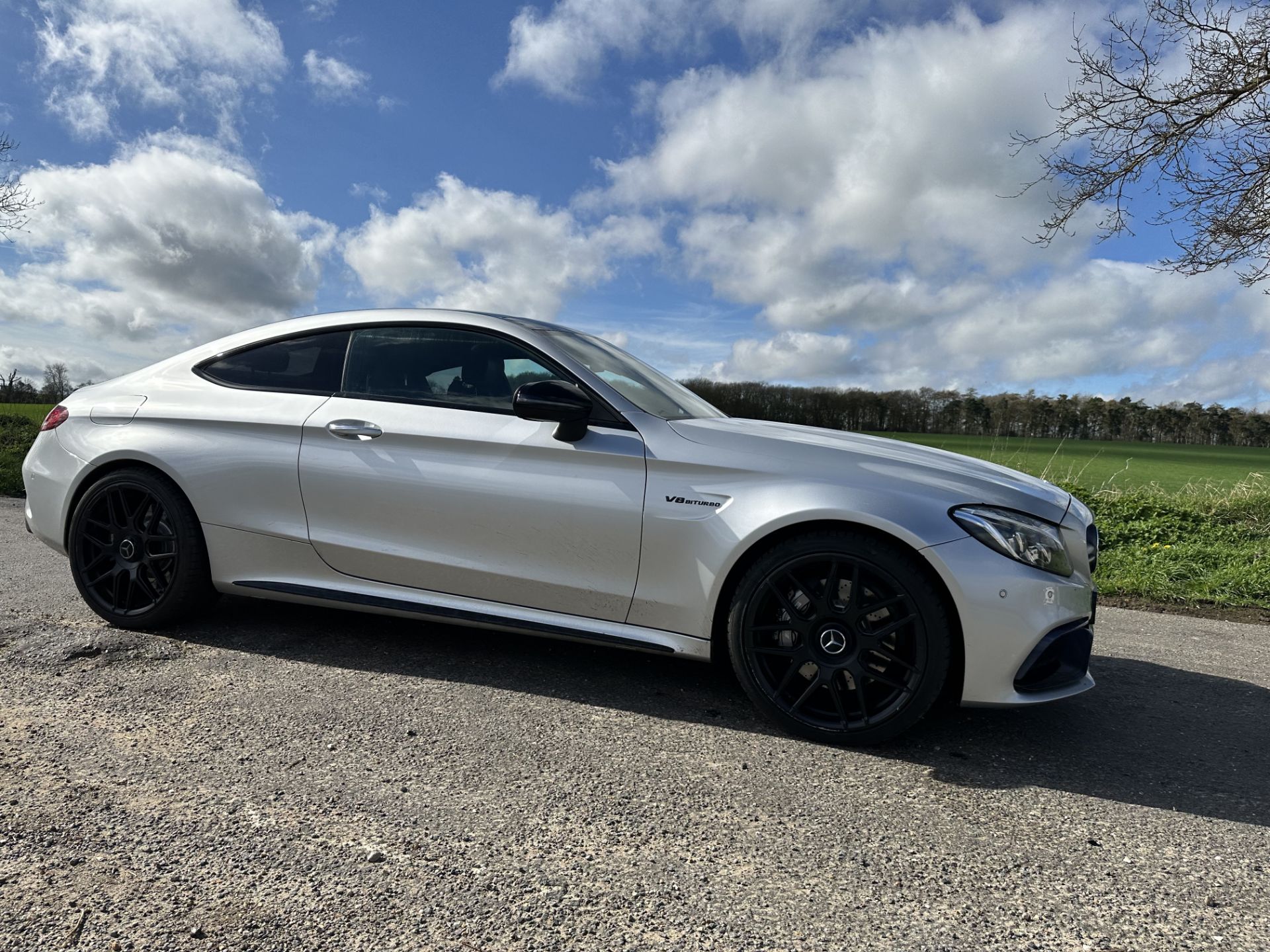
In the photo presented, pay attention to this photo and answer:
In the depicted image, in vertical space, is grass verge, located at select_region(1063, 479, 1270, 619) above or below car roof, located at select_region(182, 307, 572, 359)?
below

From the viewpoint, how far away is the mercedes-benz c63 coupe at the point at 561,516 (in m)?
2.74

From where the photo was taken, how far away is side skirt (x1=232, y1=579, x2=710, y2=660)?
3027 millimetres

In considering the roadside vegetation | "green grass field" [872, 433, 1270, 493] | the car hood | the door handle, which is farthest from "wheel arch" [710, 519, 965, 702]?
the roadside vegetation

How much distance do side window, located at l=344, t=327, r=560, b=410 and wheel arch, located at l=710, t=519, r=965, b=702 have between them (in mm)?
1130

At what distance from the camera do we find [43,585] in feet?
15.1

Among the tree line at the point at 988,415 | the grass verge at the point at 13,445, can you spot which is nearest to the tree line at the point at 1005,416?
the tree line at the point at 988,415

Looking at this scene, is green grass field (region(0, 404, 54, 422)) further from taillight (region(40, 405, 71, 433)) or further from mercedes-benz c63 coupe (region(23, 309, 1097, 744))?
mercedes-benz c63 coupe (region(23, 309, 1097, 744))

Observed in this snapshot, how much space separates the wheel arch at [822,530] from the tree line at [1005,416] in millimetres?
13497

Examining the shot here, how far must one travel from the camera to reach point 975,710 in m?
3.30

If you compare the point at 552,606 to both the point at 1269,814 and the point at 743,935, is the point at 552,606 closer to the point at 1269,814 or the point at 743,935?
the point at 743,935

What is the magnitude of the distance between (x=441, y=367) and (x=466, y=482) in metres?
0.60

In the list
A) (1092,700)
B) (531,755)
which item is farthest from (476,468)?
(1092,700)

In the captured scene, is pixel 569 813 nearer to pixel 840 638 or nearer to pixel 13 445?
pixel 840 638

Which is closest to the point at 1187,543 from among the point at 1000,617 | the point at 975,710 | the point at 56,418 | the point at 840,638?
the point at 975,710
